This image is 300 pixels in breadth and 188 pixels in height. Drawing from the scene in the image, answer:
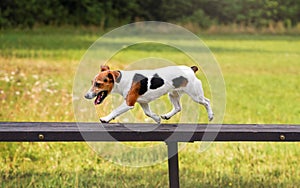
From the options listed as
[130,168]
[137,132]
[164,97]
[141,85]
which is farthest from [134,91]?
[164,97]

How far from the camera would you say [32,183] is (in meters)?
3.11

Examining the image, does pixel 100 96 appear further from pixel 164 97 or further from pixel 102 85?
pixel 164 97

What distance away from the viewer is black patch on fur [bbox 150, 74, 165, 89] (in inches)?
93.1

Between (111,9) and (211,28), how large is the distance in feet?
7.84

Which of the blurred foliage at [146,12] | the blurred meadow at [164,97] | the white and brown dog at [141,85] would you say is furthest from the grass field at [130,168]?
the blurred foliage at [146,12]

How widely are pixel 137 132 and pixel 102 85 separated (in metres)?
0.20

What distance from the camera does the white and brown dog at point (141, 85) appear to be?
2.34 m

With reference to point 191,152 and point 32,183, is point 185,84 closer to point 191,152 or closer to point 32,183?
point 32,183

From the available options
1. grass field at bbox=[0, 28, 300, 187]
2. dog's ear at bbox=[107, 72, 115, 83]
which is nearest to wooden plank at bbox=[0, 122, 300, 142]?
dog's ear at bbox=[107, 72, 115, 83]

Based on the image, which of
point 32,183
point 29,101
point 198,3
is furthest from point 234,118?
point 198,3

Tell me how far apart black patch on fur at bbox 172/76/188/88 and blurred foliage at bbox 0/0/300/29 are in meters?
11.8

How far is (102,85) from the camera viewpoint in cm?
233

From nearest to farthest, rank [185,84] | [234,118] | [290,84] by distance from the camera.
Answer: [185,84] < [234,118] < [290,84]

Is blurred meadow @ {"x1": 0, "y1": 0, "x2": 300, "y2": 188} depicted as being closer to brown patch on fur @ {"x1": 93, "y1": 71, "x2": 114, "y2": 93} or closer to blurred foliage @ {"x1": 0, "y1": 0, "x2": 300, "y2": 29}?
blurred foliage @ {"x1": 0, "y1": 0, "x2": 300, "y2": 29}
